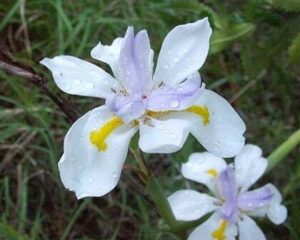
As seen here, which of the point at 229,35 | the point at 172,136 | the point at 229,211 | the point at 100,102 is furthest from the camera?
the point at 100,102

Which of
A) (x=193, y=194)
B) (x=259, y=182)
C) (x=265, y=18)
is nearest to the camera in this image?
(x=193, y=194)

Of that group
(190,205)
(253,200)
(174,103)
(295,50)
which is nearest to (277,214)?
(253,200)

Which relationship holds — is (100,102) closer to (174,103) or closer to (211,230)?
(211,230)

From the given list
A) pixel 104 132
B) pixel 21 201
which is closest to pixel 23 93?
pixel 21 201

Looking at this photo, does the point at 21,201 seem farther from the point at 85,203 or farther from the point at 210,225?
the point at 210,225

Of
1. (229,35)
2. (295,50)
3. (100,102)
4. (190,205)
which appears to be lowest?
(100,102)

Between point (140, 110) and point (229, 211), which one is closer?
point (140, 110)
